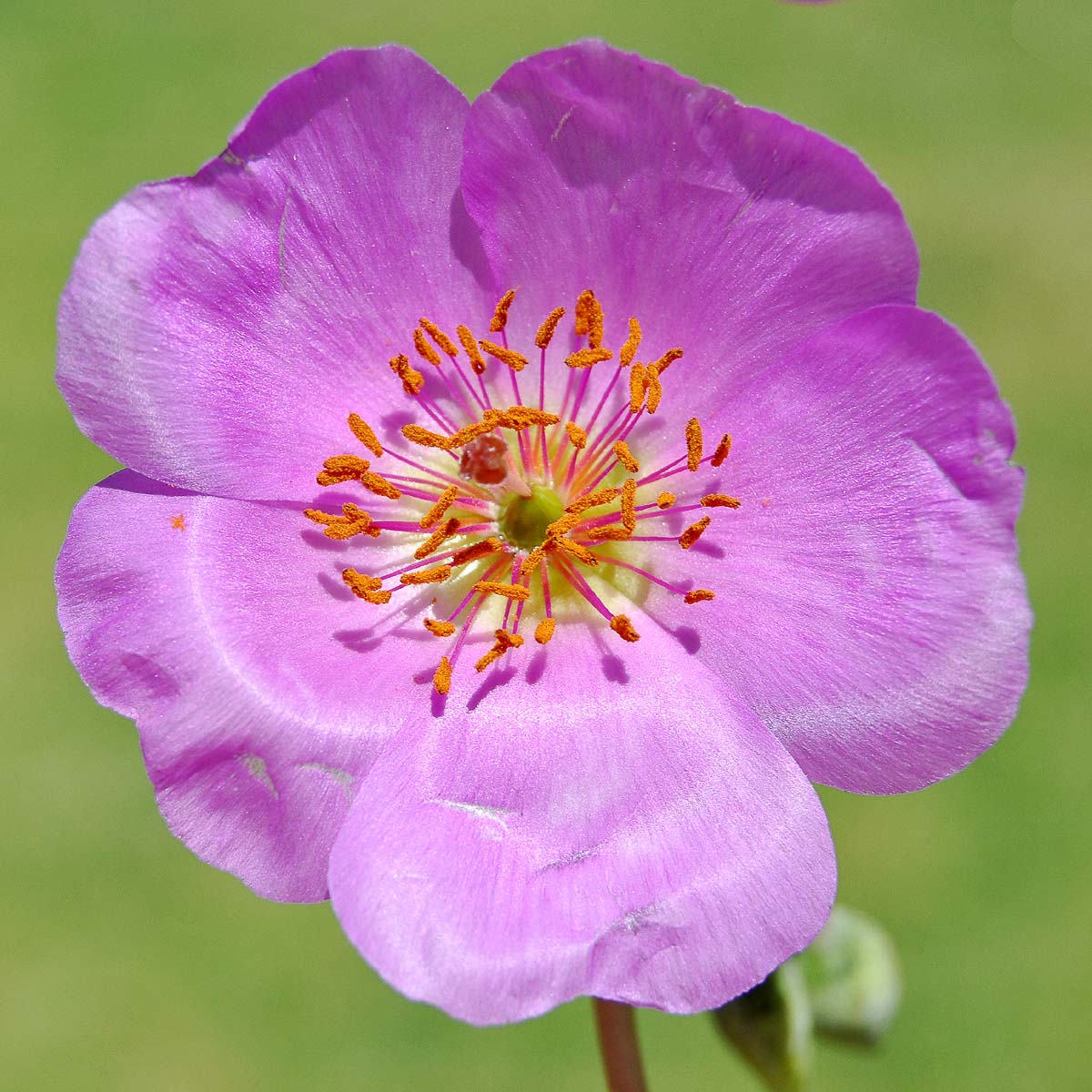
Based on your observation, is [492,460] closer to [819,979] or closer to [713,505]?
[713,505]

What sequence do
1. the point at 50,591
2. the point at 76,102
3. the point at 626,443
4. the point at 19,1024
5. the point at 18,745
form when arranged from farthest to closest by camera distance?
the point at 76,102 < the point at 50,591 < the point at 18,745 < the point at 19,1024 < the point at 626,443

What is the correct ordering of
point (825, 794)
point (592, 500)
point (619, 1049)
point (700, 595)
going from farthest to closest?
point (825, 794), point (592, 500), point (700, 595), point (619, 1049)

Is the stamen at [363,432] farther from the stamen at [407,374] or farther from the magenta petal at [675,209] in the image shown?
the magenta petal at [675,209]

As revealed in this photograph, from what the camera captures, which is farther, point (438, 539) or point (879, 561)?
point (438, 539)

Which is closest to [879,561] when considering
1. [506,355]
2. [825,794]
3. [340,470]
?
[506,355]

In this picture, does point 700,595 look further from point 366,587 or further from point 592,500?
point 366,587

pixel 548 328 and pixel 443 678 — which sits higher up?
pixel 548 328

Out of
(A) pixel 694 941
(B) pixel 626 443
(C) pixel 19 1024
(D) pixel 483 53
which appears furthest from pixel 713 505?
(D) pixel 483 53

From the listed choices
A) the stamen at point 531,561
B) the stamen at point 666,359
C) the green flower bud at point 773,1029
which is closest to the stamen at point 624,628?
the stamen at point 531,561
